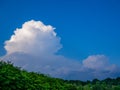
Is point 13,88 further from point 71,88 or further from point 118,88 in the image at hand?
point 118,88

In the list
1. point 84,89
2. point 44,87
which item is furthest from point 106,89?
point 44,87

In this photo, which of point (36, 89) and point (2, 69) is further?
point (36, 89)

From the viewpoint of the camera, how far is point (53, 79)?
16.9 metres

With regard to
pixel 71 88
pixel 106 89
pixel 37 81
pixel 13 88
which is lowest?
pixel 13 88

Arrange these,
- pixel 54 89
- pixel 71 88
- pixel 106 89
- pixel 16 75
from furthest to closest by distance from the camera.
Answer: pixel 106 89, pixel 71 88, pixel 54 89, pixel 16 75

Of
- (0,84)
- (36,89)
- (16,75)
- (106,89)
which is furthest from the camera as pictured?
(106,89)

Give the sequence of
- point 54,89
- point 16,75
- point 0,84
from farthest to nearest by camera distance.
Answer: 1. point 54,89
2. point 16,75
3. point 0,84

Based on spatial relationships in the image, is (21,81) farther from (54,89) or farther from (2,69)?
(54,89)

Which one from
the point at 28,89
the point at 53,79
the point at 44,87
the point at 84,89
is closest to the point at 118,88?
the point at 84,89

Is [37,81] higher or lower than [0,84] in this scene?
higher

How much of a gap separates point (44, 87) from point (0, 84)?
399 centimetres

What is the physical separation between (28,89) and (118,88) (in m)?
21.7

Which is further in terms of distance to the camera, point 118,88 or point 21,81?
point 118,88

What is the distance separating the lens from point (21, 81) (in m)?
11.2
